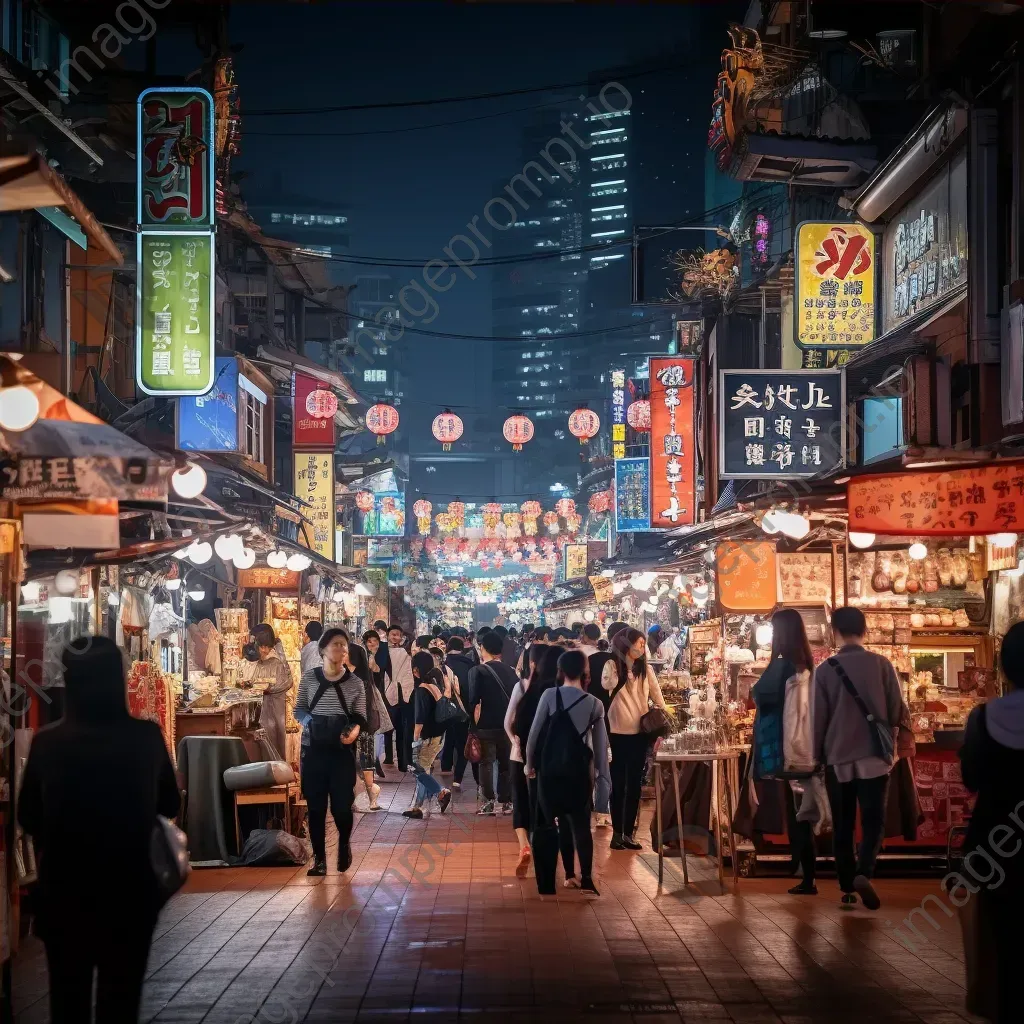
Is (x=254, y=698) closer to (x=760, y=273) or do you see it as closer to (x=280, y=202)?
(x=760, y=273)

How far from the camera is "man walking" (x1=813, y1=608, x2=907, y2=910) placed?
10.1 metres

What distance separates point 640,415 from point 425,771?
23232 mm

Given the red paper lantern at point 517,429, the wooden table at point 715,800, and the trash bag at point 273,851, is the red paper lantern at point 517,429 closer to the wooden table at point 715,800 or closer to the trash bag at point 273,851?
the trash bag at point 273,851

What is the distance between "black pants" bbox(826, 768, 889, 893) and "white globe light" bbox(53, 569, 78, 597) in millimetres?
7545

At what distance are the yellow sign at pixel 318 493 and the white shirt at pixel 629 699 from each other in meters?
21.9

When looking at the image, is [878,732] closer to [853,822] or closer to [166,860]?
[853,822]

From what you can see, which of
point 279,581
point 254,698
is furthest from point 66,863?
point 279,581

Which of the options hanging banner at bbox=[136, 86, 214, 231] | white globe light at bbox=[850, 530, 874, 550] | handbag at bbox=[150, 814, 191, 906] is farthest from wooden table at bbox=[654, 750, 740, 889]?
hanging banner at bbox=[136, 86, 214, 231]

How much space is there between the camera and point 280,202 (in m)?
164

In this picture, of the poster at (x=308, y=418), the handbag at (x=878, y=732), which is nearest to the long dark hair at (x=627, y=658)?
the handbag at (x=878, y=732)

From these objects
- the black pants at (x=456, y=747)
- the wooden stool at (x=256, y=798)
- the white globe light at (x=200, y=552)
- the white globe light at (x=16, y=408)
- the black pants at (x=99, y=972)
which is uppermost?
the white globe light at (x=16, y=408)

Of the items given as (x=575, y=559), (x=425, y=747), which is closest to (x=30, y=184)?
(x=425, y=747)

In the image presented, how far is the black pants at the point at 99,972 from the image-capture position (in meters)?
5.39

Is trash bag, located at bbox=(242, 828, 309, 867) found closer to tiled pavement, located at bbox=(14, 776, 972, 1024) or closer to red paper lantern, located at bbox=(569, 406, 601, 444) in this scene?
tiled pavement, located at bbox=(14, 776, 972, 1024)
